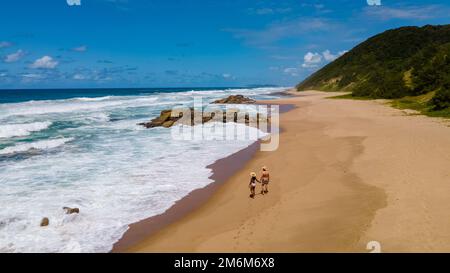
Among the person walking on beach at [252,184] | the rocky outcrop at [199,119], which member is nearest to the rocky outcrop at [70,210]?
the person walking on beach at [252,184]

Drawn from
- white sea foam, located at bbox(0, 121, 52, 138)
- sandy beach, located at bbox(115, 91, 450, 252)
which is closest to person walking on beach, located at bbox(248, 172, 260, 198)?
sandy beach, located at bbox(115, 91, 450, 252)

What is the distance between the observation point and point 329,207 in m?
12.3

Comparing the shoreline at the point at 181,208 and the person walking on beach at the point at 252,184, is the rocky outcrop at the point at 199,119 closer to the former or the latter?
the shoreline at the point at 181,208

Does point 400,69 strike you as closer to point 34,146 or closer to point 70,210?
point 34,146

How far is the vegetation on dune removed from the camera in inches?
1798

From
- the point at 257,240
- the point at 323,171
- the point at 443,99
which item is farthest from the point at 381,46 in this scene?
the point at 257,240

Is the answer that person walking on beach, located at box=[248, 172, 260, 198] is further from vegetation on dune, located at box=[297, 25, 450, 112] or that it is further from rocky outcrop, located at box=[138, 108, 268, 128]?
vegetation on dune, located at box=[297, 25, 450, 112]

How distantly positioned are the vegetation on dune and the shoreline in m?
24.2

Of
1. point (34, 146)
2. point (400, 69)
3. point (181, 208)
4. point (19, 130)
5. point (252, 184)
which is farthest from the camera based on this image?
point (400, 69)

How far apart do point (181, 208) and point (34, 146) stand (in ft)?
55.1

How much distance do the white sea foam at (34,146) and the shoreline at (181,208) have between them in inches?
512

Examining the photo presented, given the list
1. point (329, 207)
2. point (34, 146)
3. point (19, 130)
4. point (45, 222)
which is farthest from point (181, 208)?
point (19, 130)

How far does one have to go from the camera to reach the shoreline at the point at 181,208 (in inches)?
431

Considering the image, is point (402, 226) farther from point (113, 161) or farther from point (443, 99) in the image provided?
point (443, 99)
